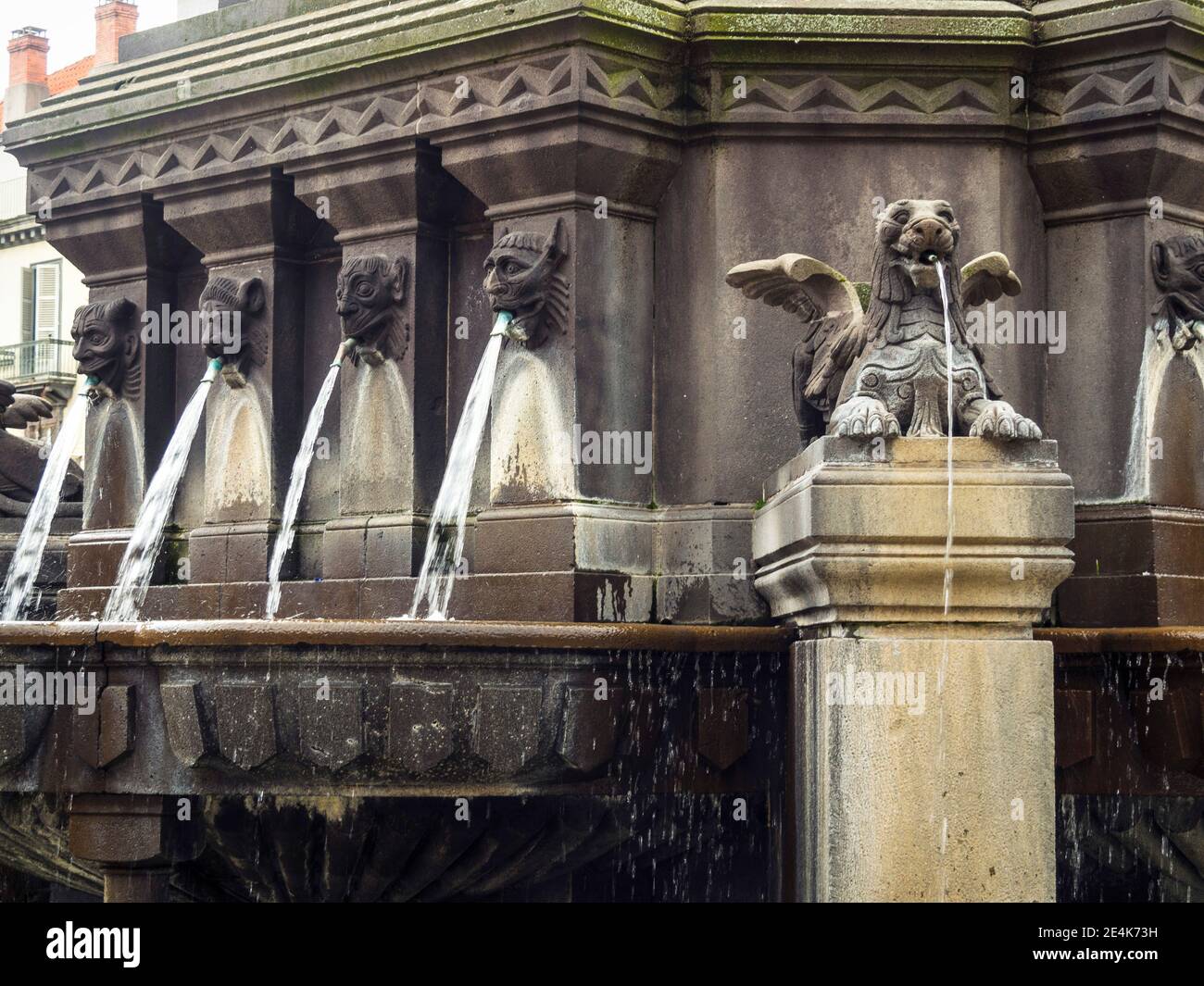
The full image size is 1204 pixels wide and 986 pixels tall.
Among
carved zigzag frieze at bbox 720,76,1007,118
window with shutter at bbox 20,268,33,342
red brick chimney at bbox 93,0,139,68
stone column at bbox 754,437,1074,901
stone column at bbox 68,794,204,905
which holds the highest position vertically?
red brick chimney at bbox 93,0,139,68

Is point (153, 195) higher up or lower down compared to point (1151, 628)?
higher up

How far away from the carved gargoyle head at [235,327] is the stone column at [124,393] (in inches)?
33.2

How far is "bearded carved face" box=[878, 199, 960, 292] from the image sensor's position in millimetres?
9891

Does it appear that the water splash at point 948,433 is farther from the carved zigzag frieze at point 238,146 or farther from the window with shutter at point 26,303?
the window with shutter at point 26,303

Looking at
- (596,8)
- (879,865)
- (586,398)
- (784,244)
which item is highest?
(596,8)

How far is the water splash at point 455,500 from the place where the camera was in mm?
11742

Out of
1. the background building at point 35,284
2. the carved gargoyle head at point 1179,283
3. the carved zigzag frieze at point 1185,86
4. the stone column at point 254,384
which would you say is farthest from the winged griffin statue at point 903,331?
the background building at point 35,284

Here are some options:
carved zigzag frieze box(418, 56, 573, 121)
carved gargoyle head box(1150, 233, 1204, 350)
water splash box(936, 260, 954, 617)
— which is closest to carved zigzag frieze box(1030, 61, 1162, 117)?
carved gargoyle head box(1150, 233, 1204, 350)

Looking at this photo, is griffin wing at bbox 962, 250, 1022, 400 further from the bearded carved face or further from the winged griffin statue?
the bearded carved face

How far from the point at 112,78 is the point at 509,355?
3852 mm

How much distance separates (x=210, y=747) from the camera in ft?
31.3

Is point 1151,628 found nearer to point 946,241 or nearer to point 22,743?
point 946,241

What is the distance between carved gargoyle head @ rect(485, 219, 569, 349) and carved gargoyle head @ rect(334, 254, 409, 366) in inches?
36.8

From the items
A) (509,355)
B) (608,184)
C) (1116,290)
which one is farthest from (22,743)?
(1116,290)
